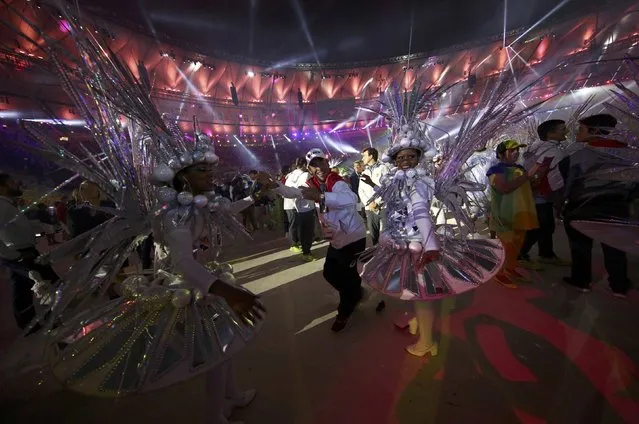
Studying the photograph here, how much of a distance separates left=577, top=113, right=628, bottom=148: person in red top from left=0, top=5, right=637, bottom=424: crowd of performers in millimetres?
16

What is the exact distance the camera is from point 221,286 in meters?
1.58

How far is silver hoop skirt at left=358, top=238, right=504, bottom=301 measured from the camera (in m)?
2.27

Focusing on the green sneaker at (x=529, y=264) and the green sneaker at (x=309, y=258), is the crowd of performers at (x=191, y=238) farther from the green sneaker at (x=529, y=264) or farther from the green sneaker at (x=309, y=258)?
the green sneaker at (x=309, y=258)

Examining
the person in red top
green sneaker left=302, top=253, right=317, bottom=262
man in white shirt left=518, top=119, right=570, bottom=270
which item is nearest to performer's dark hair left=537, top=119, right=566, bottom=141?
man in white shirt left=518, top=119, right=570, bottom=270

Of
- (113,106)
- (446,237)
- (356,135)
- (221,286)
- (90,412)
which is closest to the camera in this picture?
(221,286)

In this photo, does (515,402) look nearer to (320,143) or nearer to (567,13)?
(320,143)

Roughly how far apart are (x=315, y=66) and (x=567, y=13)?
72.8 ft

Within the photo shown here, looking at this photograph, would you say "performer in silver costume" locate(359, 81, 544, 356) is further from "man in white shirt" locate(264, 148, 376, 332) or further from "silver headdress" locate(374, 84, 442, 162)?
"man in white shirt" locate(264, 148, 376, 332)

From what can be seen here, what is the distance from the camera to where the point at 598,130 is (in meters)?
2.55

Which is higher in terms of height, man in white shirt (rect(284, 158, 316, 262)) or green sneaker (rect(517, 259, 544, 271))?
man in white shirt (rect(284, 158, 316, 262))

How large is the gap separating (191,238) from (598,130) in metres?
3.20

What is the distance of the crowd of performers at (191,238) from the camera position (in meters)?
Result: 1.60

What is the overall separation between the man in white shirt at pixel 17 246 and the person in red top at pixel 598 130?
4579 millimetres

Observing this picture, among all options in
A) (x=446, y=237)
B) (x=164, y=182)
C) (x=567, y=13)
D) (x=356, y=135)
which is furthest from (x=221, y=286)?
(x=567, y=13)
